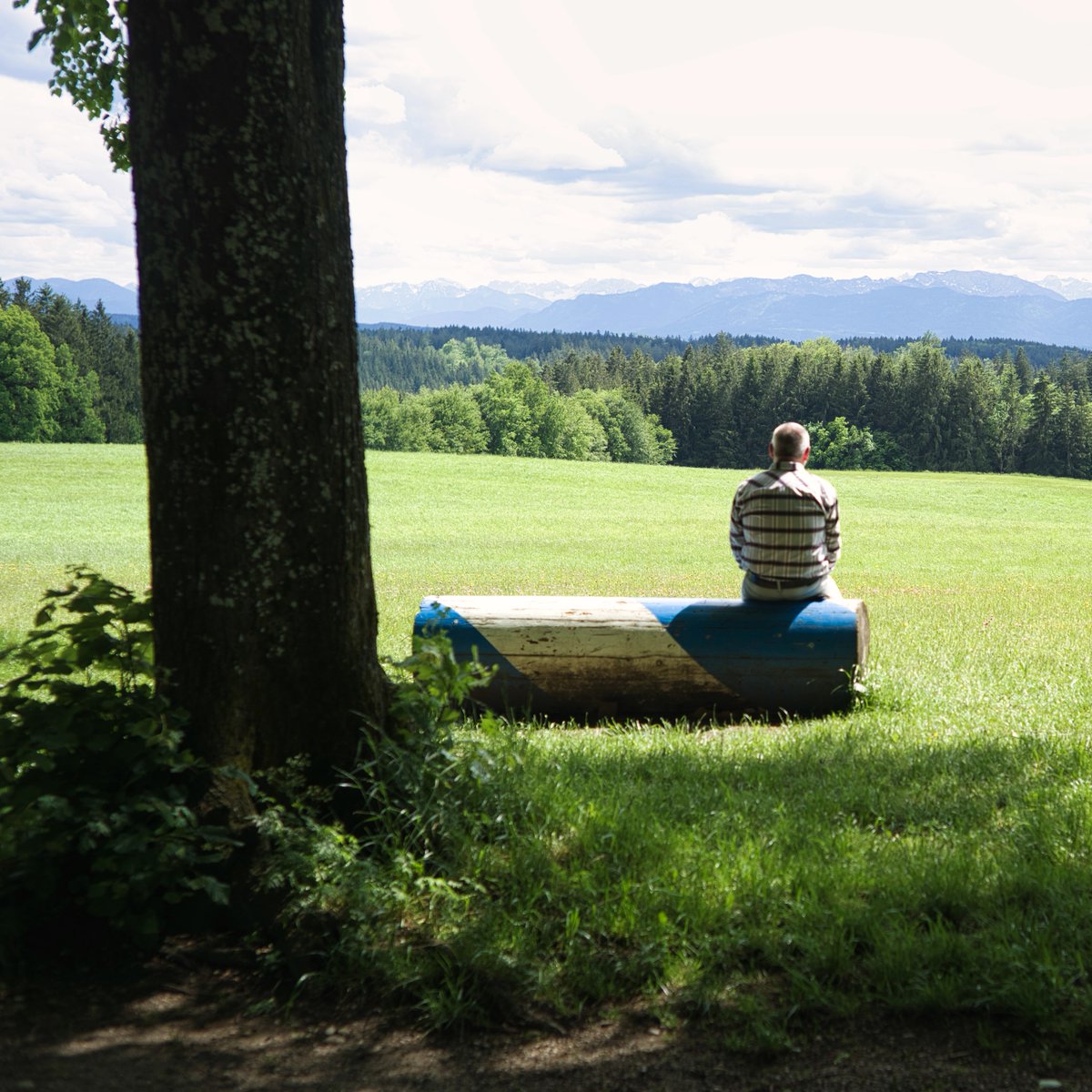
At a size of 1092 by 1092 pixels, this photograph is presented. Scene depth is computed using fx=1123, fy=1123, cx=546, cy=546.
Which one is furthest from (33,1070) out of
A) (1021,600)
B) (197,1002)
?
(1021,600)

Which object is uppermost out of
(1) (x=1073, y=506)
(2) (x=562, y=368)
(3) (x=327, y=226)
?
(2) (x=562, y=368)

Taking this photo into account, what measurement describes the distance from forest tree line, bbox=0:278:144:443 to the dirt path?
72184mm

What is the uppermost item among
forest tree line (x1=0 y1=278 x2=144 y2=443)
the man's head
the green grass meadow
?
forest tree line (x1=0 y1=278 x2=144 y2=443)

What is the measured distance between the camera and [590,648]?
7.06 meters

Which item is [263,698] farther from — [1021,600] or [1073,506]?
A: [1073,506]

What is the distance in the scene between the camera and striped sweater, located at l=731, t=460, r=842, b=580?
7.31 metres

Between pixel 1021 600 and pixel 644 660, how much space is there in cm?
1128

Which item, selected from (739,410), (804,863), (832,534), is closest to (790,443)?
(832,534)

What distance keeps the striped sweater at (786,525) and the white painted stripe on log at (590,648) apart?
86 cm

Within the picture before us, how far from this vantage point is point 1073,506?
141 ft

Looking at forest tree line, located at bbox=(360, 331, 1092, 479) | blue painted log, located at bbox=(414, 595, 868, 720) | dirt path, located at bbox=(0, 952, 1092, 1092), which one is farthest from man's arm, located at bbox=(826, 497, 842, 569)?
forest tree line, located at bbox=(360, 331, 1092, 479)

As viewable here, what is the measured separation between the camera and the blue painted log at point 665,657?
7.00 metres

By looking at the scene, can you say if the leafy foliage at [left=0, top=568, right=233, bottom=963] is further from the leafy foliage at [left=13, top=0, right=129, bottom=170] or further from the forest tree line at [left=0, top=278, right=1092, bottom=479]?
the forest tree line at [left=0, top=278, right=1092, bottom=479]

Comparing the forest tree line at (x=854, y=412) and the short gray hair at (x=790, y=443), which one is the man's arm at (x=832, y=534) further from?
the forest tree line at (x=854, y=412)
